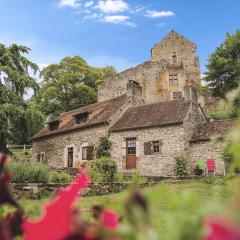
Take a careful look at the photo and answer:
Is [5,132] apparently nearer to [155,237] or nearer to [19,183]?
[19,183]

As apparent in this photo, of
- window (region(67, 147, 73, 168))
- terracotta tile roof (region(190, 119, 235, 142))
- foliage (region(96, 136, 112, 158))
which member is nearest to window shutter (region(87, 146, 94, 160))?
foliage (region(96, 136, 112, 158))

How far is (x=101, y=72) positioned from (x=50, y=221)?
51.0 meters

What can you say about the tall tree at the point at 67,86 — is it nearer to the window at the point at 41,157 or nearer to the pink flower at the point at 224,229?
the window at the point at 41,157

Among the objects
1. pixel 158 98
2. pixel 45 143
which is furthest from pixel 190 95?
pixel 158 98

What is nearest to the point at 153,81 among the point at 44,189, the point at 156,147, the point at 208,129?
the point at 208,129

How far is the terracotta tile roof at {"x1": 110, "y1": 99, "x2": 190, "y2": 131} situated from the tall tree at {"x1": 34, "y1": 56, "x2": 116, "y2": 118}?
16799 millimetres

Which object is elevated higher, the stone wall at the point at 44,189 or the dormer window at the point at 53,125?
the dormer window at the point at 53,125

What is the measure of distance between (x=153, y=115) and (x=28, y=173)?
1321cm

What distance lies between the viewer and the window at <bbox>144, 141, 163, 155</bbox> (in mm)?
23969

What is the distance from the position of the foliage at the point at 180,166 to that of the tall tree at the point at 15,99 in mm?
10352

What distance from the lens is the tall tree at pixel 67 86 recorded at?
43.3 metres

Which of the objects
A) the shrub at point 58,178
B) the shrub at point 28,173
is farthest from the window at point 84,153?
the shrub at point 28,173

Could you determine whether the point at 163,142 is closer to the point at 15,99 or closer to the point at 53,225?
the point at 15,99

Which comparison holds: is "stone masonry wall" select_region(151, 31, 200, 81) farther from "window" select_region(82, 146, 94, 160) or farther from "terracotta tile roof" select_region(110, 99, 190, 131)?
"window" select_region(82, 146, 94, 160)
